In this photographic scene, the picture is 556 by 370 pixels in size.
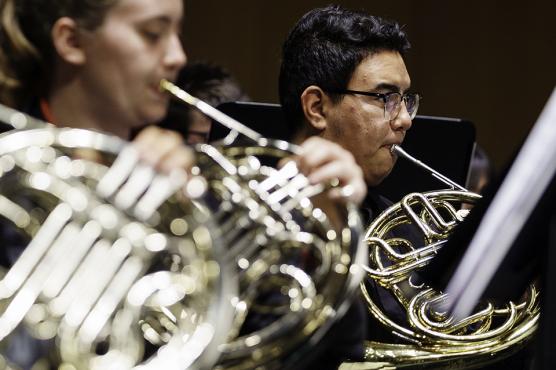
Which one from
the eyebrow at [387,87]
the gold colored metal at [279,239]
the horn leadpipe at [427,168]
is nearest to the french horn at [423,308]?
the horn leadpipe at [427,168]

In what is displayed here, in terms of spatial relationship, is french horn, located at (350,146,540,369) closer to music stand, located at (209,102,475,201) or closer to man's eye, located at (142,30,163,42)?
music stand, located at (209,102,475,201)

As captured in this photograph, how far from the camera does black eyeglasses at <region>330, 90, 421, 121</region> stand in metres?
1.96

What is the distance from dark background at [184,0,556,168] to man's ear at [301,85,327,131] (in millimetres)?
1530

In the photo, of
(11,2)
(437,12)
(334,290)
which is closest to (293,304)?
(334,290)

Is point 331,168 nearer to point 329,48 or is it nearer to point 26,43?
point 26,43

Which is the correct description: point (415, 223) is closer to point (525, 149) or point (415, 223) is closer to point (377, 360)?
point (377, 360)

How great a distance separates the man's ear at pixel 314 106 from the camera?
2006 millimetres

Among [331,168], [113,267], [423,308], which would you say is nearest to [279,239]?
[331,168]

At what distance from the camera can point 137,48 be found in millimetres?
1182

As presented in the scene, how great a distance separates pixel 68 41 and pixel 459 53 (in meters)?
2.69

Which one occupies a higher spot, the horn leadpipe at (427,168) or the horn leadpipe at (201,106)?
the horn leadpipe at (201,106)

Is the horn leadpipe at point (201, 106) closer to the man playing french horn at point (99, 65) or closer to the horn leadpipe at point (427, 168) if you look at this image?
the man playing french horn at point (99, 65)

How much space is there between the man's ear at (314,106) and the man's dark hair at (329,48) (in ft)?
0.04

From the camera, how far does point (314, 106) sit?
2.02m
